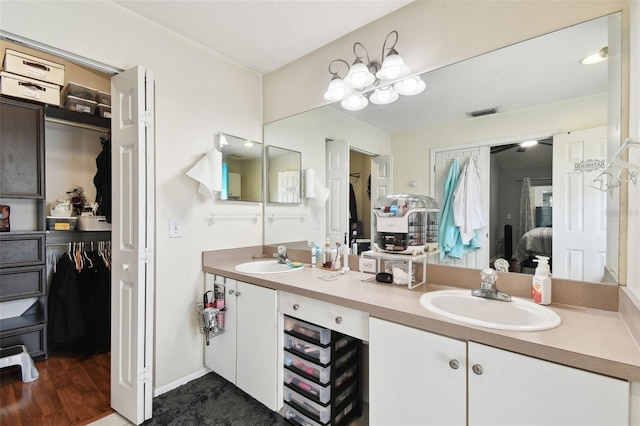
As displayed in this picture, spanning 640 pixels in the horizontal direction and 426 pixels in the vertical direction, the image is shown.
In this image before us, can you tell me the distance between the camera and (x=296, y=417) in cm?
158

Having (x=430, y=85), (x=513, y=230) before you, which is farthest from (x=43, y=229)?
(x=513, y=230)

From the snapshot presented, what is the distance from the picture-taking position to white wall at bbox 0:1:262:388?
1.64 meters

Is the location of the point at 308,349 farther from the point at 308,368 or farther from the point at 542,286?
the point at 542,286

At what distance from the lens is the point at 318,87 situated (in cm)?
211

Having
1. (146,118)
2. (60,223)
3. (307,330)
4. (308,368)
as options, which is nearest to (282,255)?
(307,330)

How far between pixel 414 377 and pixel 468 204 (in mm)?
945

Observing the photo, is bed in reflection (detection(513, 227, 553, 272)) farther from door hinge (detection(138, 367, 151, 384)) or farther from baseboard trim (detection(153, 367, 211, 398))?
baseboard trim (detection(153, 367, 211, 398))

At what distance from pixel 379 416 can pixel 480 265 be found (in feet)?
2.90

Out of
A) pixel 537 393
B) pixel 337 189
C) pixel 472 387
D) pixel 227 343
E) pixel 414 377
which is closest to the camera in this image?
pixel 537 393

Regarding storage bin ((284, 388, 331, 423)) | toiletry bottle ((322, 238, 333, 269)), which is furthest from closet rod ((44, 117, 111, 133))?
storage bin ((284, 388, 331, 423))

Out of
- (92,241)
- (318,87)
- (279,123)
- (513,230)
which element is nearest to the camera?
(513,230)

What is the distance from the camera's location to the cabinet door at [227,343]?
72.2 inches

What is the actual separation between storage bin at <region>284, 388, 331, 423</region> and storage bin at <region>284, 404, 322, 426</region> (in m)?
0.03

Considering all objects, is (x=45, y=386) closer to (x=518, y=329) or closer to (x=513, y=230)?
(x=518, y=329)
